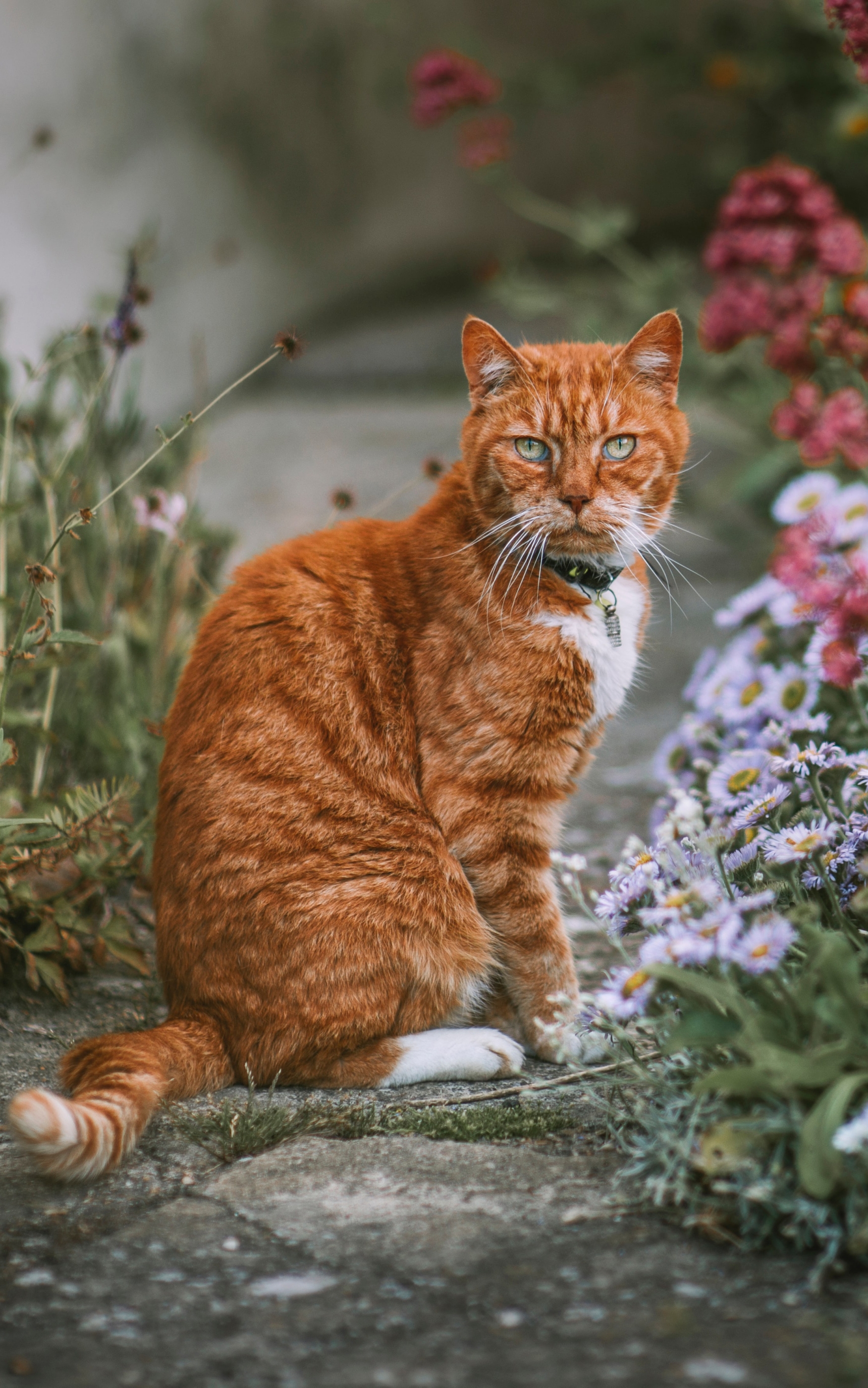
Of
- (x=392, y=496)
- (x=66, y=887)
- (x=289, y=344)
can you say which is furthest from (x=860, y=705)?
(x=66, y=887)

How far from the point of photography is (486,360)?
2240 mm

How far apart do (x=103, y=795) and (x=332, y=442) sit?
3920 millimetres

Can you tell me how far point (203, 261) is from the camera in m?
6.32

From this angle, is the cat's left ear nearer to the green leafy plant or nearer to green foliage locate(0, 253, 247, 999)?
the green leafy plant

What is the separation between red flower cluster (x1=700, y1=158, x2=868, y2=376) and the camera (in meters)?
3.08

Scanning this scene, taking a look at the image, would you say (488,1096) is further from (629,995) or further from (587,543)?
(587,543)

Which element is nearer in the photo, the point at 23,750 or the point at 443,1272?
the point at 443,1272

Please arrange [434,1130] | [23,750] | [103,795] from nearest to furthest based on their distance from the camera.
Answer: [434,1130] < [103,795] < [23,750]

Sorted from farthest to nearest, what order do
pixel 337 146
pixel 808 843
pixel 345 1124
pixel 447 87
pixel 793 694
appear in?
1. pixel 337 146
2. pixel 447 87
3. pixel 793 694
4. pixel 345 1124
5. pixel 808 843

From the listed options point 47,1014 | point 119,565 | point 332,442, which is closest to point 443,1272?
point 47,1014

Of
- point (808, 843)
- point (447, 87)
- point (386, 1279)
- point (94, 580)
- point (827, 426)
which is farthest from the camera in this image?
point (447, 87)

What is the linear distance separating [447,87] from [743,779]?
7.98 feet

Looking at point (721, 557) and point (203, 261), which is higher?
point (203, 261)

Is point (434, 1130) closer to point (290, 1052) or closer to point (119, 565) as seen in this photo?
point (290, 1052)
